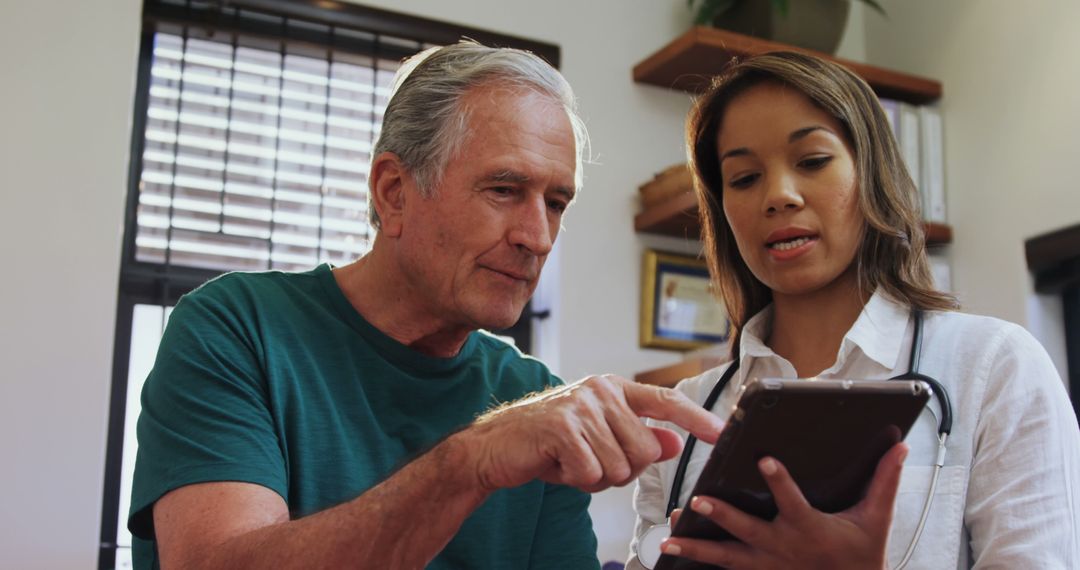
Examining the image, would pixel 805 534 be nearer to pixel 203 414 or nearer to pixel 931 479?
pixel 931 479

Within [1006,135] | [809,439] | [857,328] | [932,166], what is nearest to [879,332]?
[857,328]

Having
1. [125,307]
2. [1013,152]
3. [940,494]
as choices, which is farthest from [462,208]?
[1013,152]

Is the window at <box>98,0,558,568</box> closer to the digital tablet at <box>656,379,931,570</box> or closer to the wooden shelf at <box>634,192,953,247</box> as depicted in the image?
the wooden shelf at <box>634,192,953,247</box>

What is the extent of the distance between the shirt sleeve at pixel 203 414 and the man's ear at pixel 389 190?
25 centimetres

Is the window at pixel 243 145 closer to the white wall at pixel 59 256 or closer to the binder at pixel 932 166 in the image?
the white wall at pixel 59 256

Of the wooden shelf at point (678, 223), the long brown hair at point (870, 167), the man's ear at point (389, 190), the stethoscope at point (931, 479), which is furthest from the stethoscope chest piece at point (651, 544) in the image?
the wooden shelf at point (678, 223)

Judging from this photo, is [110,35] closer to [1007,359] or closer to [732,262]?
[732,262]

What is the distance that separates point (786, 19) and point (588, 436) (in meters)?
2.23

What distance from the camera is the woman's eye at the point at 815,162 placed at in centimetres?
148

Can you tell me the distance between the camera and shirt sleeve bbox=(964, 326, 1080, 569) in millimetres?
1215

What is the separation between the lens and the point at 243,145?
282 cm

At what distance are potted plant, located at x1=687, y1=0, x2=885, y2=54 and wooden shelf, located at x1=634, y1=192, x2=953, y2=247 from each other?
1.77 feet

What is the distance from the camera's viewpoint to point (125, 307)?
2.66 metres

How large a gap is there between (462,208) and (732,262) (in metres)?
0.46
